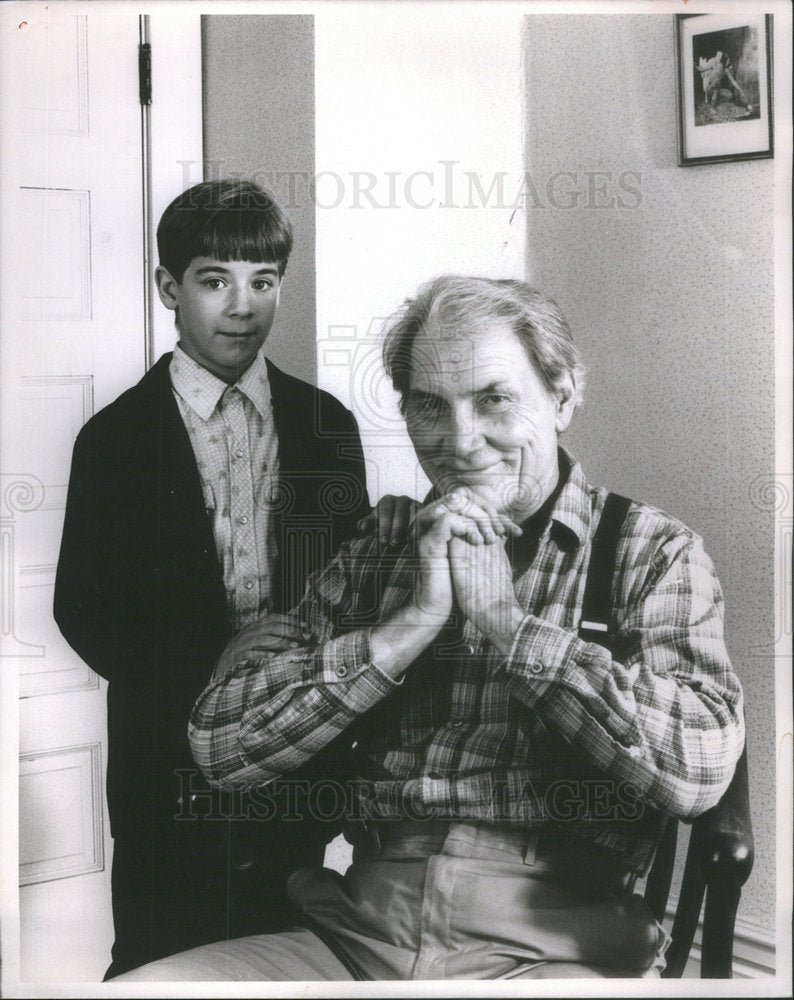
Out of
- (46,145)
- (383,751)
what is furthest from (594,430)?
(46,145)

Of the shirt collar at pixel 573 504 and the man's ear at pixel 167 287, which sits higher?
the man's ear at pixel 167 287

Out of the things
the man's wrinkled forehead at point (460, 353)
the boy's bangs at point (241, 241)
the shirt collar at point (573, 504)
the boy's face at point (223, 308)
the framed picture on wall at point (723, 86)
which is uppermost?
the framed picture on wall at point (723, 86)

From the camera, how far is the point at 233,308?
1.86 metres

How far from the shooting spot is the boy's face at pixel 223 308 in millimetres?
1858

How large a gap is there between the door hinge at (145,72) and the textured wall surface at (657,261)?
669 mm

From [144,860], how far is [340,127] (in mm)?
1340

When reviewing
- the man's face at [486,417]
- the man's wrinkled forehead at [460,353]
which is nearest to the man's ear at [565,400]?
the man's face at [486,417]

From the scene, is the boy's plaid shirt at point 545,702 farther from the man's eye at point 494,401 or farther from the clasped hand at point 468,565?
the man's eye at point 494,401

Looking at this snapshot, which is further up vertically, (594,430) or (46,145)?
(46,145)

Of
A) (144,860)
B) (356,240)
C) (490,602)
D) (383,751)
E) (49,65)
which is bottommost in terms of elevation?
(144,860)

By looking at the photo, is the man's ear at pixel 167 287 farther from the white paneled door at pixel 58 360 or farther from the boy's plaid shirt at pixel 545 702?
the boy's plaid shirt at pixel 545 702

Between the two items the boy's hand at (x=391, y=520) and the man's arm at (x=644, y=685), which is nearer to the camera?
the man's arm at (x=644, y=685)

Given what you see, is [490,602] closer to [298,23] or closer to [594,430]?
[594,430]

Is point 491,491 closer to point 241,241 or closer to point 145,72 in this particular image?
point 241,241
